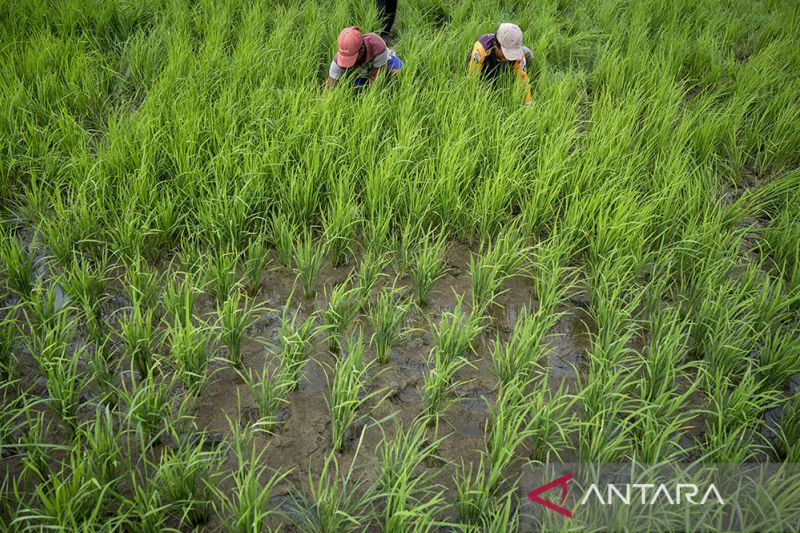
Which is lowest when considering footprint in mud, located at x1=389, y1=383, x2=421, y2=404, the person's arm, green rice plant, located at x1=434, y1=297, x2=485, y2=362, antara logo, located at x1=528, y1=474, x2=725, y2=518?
footprint in mud, located at x1=389, y1=383, x2=421, y2=404

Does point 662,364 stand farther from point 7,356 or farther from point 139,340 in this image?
point 7,356

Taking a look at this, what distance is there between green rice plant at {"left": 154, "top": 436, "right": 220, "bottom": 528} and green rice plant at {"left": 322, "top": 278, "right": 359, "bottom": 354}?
62 centimetres

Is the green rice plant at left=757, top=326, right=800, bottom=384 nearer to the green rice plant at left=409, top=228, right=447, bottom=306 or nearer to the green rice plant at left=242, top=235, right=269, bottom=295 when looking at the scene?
the green rice plant at left=409, top=228, right=447, bottom=306

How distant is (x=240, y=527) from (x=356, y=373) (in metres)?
0.60

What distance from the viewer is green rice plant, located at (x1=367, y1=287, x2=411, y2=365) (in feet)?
7.01

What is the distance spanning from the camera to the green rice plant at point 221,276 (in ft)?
7.30

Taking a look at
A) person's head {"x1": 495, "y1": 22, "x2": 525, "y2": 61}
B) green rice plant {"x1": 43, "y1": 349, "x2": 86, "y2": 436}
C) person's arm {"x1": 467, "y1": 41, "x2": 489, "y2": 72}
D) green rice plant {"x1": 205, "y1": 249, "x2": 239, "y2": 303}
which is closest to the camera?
green rice plant {"x1": 43, "y1": 349, "x2": 86, "y2": 436}

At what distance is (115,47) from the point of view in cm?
383

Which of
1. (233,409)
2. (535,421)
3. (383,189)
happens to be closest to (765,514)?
(535,421)

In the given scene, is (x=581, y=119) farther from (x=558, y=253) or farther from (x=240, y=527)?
(x=240, y=527)

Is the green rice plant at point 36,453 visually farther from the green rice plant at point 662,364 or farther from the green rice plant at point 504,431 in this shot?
the green rice plant at point 662,364

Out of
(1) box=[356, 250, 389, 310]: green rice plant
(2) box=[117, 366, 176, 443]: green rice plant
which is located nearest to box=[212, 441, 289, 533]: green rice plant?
(2) box=[117, 366, 176, 443]: green rice plant

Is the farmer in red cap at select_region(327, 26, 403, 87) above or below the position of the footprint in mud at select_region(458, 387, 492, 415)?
above

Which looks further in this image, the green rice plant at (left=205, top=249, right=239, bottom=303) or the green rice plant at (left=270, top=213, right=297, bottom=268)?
the green rice plant at (left=270, top=213, right=297, bottom=268)
